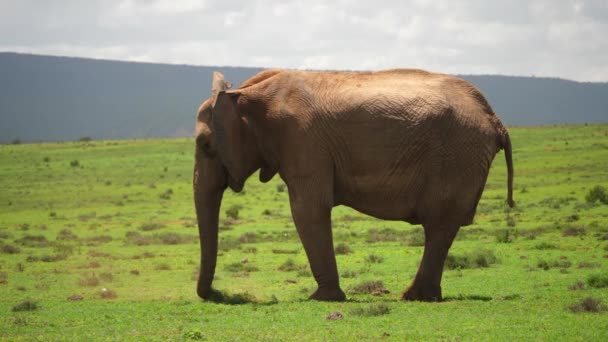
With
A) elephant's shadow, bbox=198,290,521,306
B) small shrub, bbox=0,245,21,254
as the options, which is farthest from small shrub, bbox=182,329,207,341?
small shrub, bbox=0,245,21,254

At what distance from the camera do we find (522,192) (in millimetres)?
43406

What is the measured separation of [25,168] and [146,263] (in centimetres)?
4220

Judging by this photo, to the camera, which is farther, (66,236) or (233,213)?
(233,213)

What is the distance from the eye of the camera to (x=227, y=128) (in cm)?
Result: 1568

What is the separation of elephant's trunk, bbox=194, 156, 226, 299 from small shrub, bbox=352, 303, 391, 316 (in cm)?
326

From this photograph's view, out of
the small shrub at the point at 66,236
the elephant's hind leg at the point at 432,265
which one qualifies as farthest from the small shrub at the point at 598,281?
the small shrub at the point at 66,236

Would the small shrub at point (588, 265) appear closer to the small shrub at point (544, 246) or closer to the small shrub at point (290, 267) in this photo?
the small shrub at point (544, 246)

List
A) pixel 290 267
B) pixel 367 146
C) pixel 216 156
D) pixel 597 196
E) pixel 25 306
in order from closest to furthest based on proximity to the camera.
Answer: pixel 367 146
pixel 25 306
pixel 216 156
pixel 290 267
pixel 597 196

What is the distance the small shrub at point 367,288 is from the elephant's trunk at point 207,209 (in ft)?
9.05

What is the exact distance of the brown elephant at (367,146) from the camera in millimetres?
15125

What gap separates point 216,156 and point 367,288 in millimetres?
3749

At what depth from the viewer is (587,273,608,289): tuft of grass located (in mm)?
16469

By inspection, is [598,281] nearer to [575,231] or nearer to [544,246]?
[544,246]

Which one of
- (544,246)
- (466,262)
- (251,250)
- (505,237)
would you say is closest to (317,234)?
(466,262)
